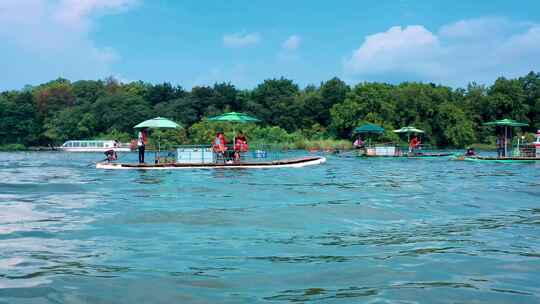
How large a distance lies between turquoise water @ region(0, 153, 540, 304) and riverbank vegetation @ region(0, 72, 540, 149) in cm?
4829

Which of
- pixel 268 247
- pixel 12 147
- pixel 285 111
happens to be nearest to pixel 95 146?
pixel 12 147

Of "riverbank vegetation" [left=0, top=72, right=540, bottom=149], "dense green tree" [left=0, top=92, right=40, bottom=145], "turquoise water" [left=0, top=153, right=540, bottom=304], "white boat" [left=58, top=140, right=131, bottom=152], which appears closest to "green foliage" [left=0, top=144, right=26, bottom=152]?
"riverbank vegetation" [left=0, top=72, right=540, bottom=149]

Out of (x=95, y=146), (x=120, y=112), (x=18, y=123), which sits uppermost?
(x=120, y=112)

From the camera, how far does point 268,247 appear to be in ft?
24.7

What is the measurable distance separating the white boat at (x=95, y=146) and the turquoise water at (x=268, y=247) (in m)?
55.2

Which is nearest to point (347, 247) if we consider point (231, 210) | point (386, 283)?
point (386, 283)

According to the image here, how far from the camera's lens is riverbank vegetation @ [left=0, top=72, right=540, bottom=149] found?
67625 millimetres

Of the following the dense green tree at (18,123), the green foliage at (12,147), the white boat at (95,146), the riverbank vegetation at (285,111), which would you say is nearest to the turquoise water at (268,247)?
the riverbank vegetation at (285,111)

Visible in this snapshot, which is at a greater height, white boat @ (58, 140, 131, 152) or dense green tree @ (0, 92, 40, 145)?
dense green tree @ (0, 92, 40, 145)

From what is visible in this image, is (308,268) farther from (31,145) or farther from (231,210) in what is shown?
(31,145)

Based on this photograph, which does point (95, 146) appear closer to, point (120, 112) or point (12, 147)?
point (120, 112)

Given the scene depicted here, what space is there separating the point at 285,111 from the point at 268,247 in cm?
6925

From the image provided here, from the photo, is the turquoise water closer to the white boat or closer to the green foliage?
the white boat

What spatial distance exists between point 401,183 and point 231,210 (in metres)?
8.60
